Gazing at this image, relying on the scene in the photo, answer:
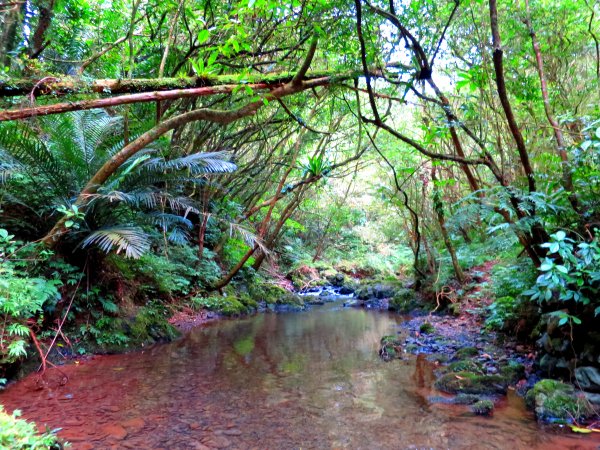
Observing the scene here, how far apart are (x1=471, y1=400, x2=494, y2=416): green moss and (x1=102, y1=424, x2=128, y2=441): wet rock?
3.17 m

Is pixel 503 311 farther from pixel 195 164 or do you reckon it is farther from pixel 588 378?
pixel 195 164

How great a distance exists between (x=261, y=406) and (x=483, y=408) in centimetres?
215

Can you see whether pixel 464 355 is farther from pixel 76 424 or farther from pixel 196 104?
pixel 196 104

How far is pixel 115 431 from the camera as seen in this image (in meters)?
3.20

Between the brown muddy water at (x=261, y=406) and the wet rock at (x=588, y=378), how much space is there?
0.60 metres

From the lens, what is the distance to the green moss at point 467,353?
5.47 m

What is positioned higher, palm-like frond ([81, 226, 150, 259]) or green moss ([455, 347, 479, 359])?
palm-like frond ([81, 226, 150, 259])

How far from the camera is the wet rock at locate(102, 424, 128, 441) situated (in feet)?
10.2

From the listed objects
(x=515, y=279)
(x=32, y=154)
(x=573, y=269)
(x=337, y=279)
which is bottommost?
(x=337, y=279)

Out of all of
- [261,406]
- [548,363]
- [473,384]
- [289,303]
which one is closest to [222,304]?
[289,303]

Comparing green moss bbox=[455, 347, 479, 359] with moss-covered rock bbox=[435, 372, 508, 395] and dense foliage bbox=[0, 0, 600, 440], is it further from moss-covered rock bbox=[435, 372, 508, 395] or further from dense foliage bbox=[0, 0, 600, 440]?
moss-covered rock bbox=[435, 372, 508, 395]

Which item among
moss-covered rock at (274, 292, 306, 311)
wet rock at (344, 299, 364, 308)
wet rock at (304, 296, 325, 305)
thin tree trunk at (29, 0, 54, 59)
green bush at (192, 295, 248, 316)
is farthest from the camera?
wet rock at (304, 296, 325, 305)

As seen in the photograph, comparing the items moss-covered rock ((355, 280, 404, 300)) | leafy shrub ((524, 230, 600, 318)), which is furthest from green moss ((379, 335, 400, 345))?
moss-covered rock ((355, 280, 404, 300))

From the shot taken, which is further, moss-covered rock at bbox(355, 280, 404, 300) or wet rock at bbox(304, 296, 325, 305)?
moss-covered rock at bbox(355, 280, 404, 300)
